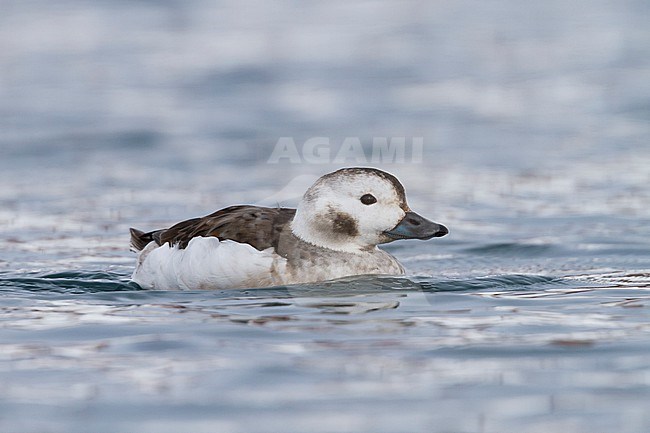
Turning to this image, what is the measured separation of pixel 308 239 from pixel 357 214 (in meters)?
0.40

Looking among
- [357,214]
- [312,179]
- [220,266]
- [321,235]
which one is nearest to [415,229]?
Answer: [357,214]

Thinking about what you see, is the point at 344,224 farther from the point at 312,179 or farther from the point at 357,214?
the point at 312,179

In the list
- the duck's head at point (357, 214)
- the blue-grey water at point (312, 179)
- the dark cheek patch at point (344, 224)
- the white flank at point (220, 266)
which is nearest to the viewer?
the blue-grey water at point (312, 179)

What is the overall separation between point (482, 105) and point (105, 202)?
6.75 m

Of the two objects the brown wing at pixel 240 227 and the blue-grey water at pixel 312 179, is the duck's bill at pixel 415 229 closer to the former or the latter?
the blue-grey water at pixel 312 179

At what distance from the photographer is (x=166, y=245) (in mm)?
10023

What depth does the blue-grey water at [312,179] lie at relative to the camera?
652 centimetres

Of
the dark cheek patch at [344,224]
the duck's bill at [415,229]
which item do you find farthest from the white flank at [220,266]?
the duck's bill at [415,229]

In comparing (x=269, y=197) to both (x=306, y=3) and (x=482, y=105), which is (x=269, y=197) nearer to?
(x=482, y=105)

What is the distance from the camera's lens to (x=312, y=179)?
47.3 feet

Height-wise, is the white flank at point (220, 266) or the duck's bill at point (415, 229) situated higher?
the duck's bill at point (415, 229)

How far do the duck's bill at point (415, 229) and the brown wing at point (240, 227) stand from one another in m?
0.79

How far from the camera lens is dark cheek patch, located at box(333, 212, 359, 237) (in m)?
9.59

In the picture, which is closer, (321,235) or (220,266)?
(220,266)
